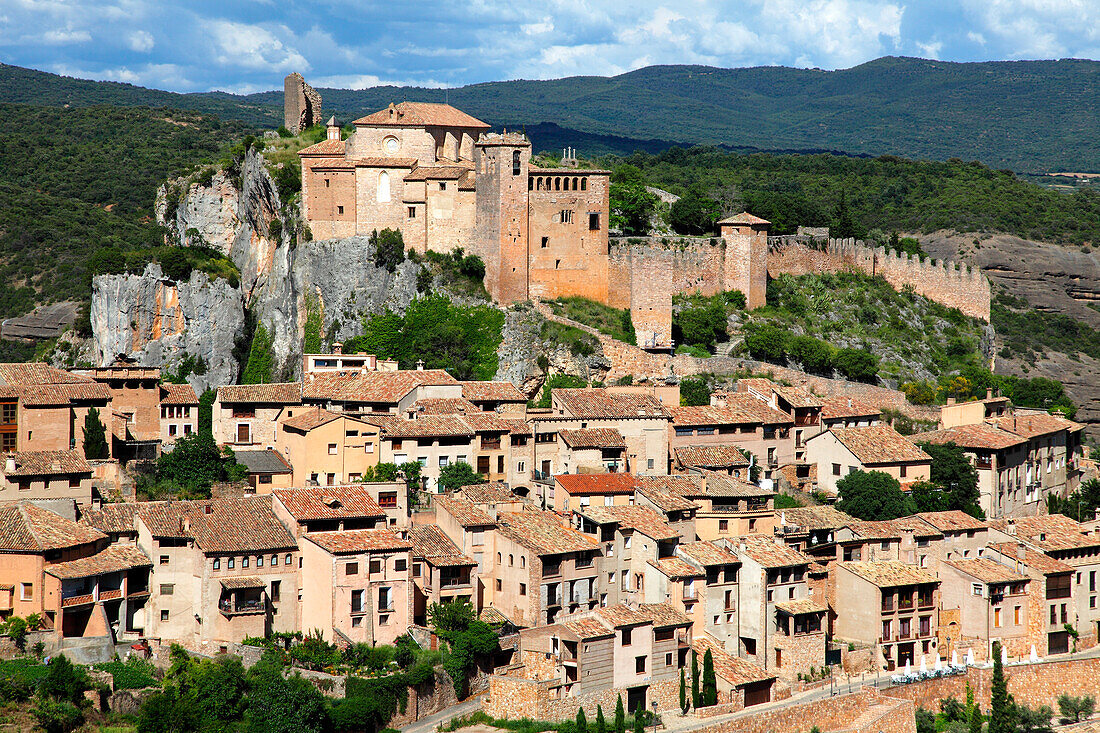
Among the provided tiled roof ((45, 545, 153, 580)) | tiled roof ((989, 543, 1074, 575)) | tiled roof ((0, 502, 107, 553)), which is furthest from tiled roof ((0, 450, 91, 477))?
tiled roof ((989, 543, 1074, 575))

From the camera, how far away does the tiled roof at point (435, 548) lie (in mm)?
46469

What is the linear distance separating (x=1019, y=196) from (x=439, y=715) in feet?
316

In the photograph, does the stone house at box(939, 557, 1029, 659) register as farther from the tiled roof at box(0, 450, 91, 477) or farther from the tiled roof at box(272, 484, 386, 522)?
the tiled roof at box(0, 450, 91, 477)

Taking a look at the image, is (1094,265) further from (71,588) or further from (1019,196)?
(71,588)

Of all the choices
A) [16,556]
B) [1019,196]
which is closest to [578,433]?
[16,556]

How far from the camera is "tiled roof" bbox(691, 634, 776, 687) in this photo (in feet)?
148

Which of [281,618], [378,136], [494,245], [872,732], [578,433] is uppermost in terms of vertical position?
[378,136]

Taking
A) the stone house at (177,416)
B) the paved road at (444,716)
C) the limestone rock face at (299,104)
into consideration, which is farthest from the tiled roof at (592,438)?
the limestone rock face at (299,104)

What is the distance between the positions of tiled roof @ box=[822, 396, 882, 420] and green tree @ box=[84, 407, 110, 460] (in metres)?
29.6

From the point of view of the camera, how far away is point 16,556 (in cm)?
4256

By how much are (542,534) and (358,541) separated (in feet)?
20.0

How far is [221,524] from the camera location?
149ft

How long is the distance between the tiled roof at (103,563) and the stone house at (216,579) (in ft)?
1.46

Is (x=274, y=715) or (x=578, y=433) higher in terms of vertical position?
(x=578, y=433)
